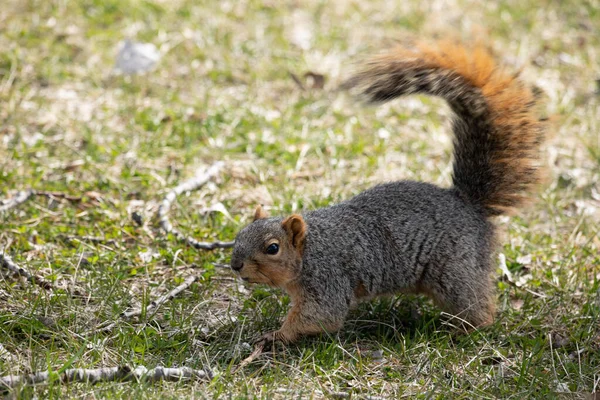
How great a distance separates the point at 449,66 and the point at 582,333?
1.29 meters

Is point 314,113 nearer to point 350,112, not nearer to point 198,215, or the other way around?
point 350,112

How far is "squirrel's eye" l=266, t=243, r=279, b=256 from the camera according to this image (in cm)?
309

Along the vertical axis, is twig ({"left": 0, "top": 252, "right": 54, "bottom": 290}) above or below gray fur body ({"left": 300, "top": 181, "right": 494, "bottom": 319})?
below

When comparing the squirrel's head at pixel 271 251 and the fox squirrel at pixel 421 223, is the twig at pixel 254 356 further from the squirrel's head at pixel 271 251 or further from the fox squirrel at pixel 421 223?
the squirrel's head at pixel 271 251

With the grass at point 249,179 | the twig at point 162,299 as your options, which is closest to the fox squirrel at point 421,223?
the grass at point 249,179

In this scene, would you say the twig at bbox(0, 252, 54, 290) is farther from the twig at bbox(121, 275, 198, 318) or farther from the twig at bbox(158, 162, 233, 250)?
the twig at bbox(158, 162, 233, 250)

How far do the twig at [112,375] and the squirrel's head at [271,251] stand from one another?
0.46 meters

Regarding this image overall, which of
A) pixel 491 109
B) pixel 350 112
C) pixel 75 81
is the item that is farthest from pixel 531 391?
pixel 75 81

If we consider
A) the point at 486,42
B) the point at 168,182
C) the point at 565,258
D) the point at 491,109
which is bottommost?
the point at 168,182

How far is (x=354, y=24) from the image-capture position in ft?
22.6

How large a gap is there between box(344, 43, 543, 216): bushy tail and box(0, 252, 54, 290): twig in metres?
1.62

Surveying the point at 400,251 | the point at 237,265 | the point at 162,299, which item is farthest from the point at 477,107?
the point at 162,299

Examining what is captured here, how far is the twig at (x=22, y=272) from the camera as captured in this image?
3400 mm

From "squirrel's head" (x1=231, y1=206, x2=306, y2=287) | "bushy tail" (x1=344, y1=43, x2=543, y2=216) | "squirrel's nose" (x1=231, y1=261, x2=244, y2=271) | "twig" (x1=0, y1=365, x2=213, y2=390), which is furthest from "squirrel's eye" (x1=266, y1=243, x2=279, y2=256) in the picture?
"bushy tail" (x1=344, y1=43, x2=543, y2=216)
